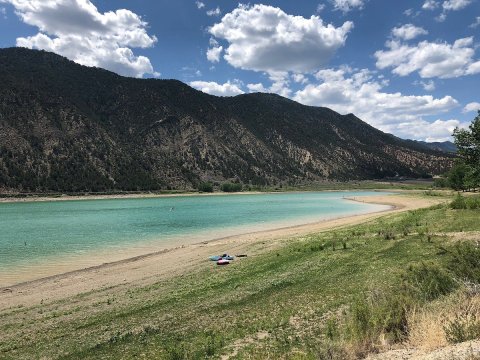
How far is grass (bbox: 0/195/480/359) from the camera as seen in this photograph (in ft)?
33.7

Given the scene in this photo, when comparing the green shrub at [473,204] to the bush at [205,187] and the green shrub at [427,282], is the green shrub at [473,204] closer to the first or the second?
the green shrub at [427,282]

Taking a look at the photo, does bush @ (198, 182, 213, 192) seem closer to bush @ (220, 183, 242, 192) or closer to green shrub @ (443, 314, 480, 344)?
bush @ (220, 183, 242, 192)

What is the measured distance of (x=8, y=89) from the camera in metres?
172

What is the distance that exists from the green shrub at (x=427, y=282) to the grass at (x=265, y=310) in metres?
0.03

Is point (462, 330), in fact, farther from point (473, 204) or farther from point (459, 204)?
point (459, 204)

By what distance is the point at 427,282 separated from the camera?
12312mm

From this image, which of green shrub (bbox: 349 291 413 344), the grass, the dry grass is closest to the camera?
the dry grass

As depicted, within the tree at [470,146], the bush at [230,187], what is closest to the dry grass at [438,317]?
the tree at [470,146]

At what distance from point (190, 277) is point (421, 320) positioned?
16.5 metres

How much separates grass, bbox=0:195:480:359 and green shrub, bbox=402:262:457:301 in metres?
0.03

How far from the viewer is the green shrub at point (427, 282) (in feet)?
38.0

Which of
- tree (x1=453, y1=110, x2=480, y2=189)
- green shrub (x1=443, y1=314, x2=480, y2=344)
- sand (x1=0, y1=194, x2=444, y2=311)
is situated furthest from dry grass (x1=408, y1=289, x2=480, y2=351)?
tree (x1=453, y1=110, x2=480, y2=189)

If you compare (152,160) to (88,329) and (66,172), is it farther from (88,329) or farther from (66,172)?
(88,329)

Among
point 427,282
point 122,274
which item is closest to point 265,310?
point 427,282
